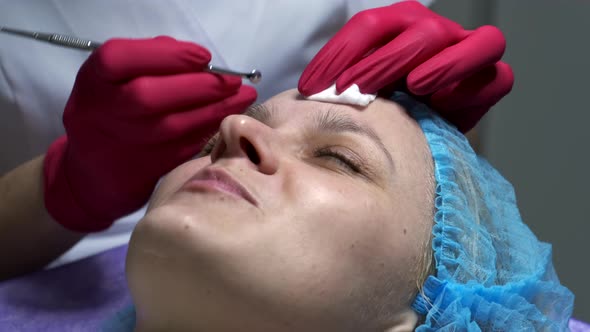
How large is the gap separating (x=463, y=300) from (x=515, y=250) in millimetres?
202

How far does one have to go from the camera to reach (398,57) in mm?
1097

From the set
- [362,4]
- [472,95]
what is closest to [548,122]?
[362,4]

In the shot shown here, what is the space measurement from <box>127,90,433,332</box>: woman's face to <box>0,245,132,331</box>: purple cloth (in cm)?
39

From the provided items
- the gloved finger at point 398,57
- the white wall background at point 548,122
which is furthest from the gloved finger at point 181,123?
the white wall background at point 548,122

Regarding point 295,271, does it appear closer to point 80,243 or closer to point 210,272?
point 210,272

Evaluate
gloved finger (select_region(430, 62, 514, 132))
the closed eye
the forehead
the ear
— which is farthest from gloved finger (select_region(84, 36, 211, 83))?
the ear

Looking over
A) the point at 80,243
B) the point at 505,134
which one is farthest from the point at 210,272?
the point at 505,134

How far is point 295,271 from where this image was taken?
0.86 m

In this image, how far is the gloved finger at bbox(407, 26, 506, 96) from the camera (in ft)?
3.60

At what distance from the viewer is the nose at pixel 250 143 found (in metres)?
0.94

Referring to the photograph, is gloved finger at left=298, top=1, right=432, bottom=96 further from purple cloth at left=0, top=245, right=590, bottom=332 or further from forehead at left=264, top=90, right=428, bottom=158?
purple cloth at left=0, top=245, right=590, bottom=332

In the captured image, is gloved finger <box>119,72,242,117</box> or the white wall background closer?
gloved finger <box>119,72,242,117</box>

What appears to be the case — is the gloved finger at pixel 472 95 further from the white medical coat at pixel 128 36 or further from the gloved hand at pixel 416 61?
the white medical coat at pixel 128 36

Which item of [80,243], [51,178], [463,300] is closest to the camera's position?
[463,300]
